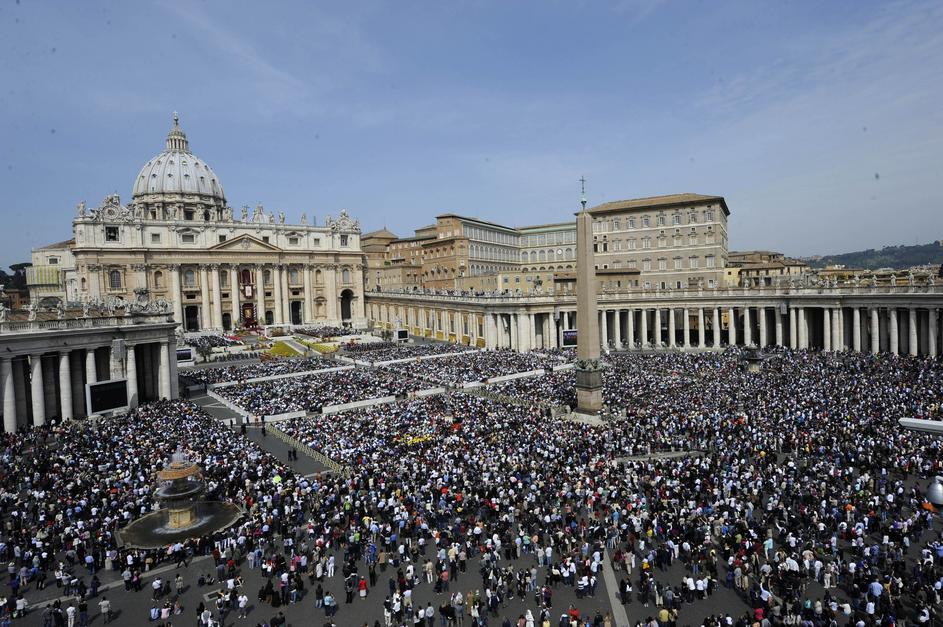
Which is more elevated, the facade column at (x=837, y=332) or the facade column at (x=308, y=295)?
the facade column at (x=308, y=295)

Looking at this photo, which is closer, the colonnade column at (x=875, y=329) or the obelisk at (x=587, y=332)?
the obelisk at (x=587, y=332)

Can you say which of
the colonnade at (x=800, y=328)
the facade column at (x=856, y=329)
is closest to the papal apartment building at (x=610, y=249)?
the colonnade at (x=800, y=328)

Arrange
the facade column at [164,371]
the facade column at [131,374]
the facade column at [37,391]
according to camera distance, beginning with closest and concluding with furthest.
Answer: the facade column at [37,391] < the facade column at [131,374] < the facade column at [164,371]

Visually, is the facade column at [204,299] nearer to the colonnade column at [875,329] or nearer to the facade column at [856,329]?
the facade column at [856,329]

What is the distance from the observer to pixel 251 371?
178 ft

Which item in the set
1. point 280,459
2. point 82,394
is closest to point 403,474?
point 280,459

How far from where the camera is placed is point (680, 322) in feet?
260

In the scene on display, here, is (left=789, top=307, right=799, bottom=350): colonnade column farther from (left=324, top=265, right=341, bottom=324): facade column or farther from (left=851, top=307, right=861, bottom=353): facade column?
(left=324, top=265, right=341, bottom=324): facade column

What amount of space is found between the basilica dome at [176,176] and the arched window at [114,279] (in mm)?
32104

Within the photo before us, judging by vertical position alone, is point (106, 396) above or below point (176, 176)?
below

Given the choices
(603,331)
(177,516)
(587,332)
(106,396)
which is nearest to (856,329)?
Answer: (603,331)

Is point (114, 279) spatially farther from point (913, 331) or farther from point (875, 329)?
point (913, 331)

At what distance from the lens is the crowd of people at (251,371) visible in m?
50.6

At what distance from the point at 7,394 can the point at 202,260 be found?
6526cm
